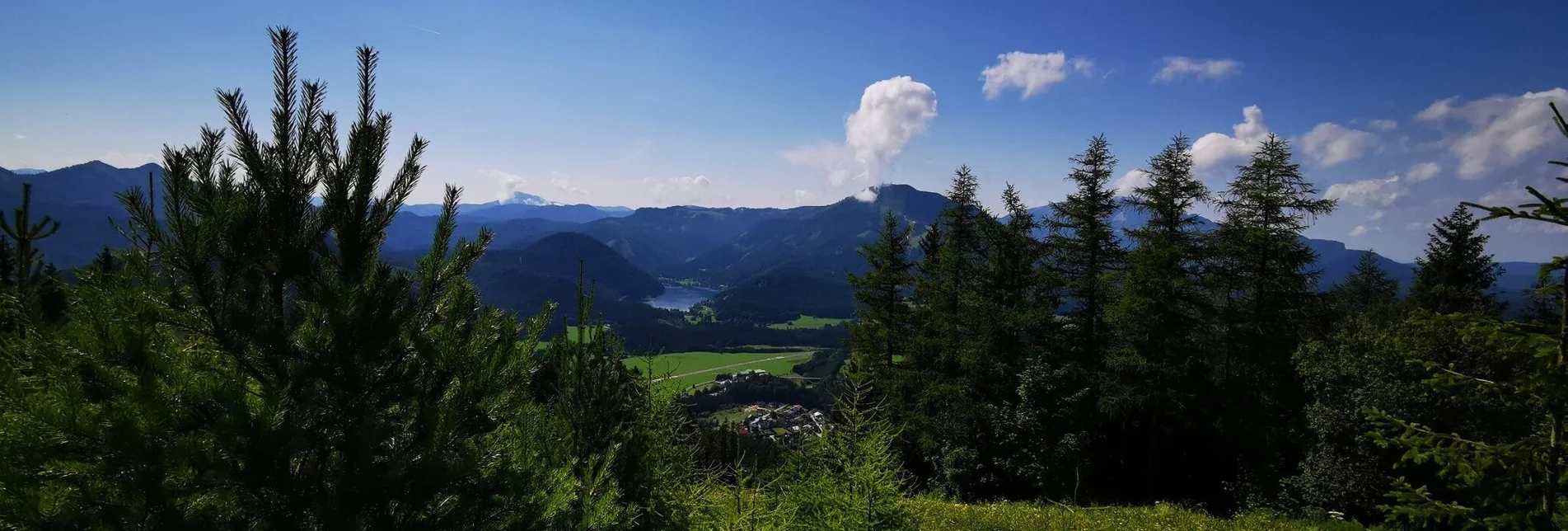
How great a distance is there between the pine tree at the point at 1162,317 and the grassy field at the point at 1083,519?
5564 mm

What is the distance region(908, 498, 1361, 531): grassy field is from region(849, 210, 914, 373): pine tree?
38.7ft

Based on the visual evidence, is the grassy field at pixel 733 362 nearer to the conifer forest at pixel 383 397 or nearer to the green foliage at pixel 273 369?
the conifer forest at pixel 383 397

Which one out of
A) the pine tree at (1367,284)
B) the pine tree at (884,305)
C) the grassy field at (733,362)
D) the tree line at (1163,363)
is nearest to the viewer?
the tree line at (1163,363)

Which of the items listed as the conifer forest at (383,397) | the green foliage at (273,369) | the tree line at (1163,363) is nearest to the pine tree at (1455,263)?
the tree line at (1163,363)

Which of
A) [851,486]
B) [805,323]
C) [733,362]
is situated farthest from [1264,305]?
[805,323]

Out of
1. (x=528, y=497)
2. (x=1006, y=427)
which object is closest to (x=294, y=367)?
(x=528, y=497)

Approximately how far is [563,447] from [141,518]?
9.15 ft

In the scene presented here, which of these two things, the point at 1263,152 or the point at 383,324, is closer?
the point at 383,324

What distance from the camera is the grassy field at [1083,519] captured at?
428 inches

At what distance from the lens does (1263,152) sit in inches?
742

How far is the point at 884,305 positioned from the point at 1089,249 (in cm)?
814

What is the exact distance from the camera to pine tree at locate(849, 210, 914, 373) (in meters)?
25.3

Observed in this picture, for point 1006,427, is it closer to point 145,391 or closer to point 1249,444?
point 1249,444

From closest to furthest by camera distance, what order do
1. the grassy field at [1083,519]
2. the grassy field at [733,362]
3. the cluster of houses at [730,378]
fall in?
1. the grassy field at [1083,519]
2. the cluster of houses at [730,378]
3. the grassy field at [733,362]
